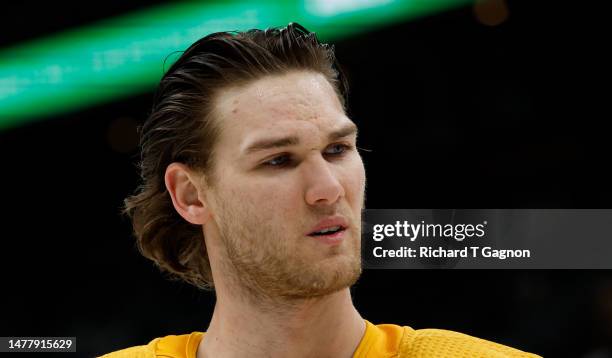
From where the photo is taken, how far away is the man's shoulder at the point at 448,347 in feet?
8.95

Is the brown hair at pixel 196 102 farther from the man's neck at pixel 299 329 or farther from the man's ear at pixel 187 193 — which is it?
the man's neck at pixel 299 329

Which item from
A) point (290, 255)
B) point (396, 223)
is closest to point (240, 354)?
point (290, 255)

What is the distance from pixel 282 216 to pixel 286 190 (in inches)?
3.0

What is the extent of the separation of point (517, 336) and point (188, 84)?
106 inches

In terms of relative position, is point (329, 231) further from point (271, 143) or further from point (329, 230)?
point (271, 143)

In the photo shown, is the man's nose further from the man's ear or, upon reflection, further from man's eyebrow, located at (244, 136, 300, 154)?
the man's ear

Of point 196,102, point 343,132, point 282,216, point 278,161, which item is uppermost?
point 196,102

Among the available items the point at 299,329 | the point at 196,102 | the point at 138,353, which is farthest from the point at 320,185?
the point at 138,353

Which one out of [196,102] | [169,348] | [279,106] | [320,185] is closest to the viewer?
[320,185]

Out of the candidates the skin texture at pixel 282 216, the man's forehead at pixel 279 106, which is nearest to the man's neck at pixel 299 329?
the skin texture at pixel 282 216

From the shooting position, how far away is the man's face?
8.38ft

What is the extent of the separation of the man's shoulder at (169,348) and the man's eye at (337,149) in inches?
32.9

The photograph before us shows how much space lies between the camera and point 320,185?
2.54m

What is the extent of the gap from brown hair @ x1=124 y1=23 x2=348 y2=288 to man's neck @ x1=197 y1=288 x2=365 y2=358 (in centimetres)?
47
